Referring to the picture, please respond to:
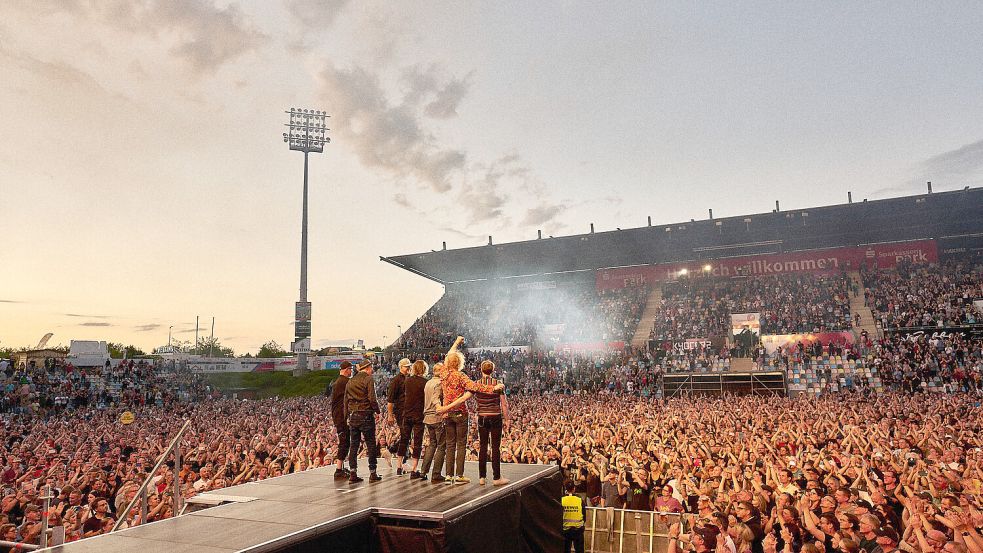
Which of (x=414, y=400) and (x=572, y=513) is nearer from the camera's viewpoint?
(x=414, y=400)

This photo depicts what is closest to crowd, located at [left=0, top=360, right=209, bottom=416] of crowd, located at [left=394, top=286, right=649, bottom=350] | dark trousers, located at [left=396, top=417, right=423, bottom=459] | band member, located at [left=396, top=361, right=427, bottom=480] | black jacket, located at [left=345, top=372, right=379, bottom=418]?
crowd, located at [left=394, top=286, right=649, bottom=350]

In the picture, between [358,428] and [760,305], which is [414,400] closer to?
[358,428]

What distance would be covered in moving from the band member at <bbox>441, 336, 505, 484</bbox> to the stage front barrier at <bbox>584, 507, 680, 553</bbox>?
10.4ft

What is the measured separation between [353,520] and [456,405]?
1955 mm

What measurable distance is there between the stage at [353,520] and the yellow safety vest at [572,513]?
65 centimetres

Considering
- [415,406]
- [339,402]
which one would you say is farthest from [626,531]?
[339,402]

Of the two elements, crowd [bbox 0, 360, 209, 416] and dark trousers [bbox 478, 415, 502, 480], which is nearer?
Result: dark trousers [bbox 478, 415, 502, 480]

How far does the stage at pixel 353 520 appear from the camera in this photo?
16.2 feet

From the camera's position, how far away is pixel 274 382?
42969 millimetres

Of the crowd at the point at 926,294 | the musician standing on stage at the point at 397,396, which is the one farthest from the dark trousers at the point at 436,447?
the crowd at the point at 926,294

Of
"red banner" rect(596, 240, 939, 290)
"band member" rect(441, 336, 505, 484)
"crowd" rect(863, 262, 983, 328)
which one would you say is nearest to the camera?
"band member" rect(441, 336, 505, 484)

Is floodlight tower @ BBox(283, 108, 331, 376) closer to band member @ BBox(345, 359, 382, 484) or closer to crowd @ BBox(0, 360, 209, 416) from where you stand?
crowd @ BBox(0, 360, 209, 416)

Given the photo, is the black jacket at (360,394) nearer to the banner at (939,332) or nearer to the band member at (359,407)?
the band member at (359,407)

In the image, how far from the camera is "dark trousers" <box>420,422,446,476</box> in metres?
7.57
